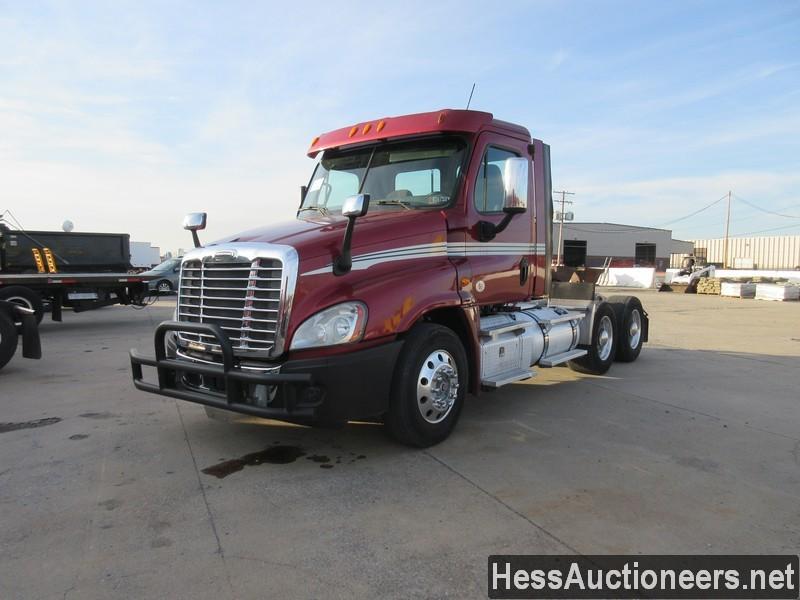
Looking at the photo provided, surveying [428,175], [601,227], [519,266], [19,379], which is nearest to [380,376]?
[428,175]

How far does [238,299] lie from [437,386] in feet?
5.50

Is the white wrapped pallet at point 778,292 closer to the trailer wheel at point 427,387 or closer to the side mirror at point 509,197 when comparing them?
the side mirror at point 509,197

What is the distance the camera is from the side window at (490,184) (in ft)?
16.7

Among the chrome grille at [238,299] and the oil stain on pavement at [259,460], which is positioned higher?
the chrome grille at [238,299]

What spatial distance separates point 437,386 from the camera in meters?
4.45

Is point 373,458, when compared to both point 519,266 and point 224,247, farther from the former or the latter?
point 519,266

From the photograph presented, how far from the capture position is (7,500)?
349 centimetres

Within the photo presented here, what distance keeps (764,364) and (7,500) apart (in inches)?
373

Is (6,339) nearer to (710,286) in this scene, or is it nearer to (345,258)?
(345,258)

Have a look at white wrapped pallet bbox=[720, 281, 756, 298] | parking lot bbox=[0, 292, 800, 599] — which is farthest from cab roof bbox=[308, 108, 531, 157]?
white wrapped pallet bbox=[720, 281, 756, 298]

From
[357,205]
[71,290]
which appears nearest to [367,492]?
[357,205]

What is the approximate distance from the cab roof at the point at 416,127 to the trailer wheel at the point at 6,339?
4.97 metres

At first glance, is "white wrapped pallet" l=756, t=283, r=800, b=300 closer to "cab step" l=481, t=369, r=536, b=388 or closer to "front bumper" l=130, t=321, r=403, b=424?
"cab step" l=481, t=369, r=536, b=388

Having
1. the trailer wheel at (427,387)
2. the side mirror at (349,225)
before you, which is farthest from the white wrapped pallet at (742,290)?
the side mirror at (349,225)
